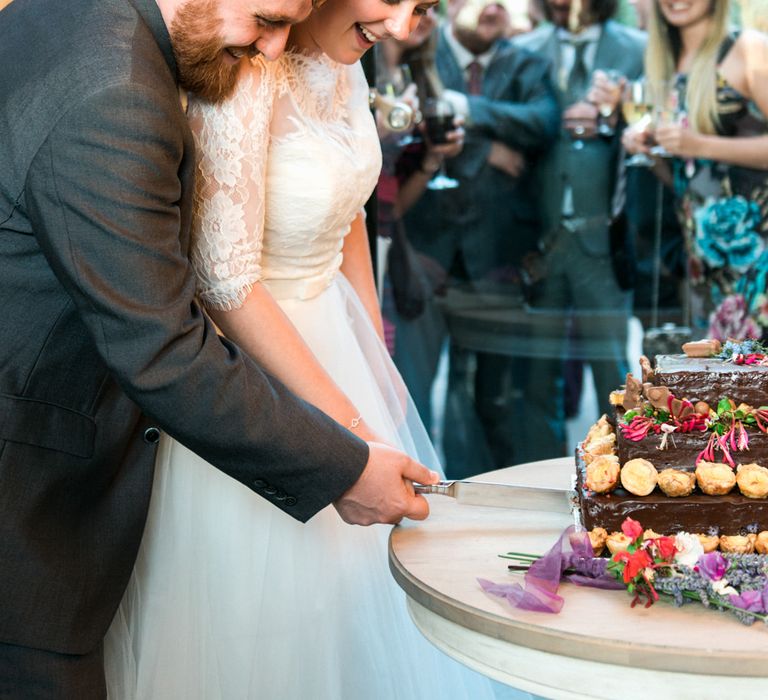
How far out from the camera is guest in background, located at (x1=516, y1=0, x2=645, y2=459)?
11.3 ft

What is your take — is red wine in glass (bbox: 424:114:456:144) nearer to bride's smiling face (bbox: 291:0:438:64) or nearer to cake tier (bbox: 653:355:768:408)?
bride's smiling face (bbox: 291:0:438:64)

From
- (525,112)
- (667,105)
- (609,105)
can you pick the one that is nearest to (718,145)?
(667,105)

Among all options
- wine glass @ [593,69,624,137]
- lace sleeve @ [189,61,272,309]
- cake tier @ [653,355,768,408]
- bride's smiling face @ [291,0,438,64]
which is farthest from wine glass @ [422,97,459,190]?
cake tier @ [653,355,768,408]

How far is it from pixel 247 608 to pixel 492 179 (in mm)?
2260

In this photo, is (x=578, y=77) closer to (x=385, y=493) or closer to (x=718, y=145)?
(x=718, y=145)

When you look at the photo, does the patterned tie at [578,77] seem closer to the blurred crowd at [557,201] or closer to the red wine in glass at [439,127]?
the blurred crowd at [557,201]

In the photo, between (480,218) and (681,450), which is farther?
(480,218)

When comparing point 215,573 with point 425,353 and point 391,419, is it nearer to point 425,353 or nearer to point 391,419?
point 391,419

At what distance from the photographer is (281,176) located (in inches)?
64.5

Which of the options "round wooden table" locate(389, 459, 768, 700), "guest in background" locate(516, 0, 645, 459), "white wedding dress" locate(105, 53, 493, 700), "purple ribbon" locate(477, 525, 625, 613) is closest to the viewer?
"round wooden table" locate(389, 459, 768, 700)

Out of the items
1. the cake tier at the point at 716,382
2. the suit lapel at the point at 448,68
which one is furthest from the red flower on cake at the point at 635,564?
the suit lapel at the point at 448,68

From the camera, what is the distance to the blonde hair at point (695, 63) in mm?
3334

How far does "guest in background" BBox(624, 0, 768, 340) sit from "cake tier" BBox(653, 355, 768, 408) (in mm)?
2128

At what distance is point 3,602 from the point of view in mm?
1364
